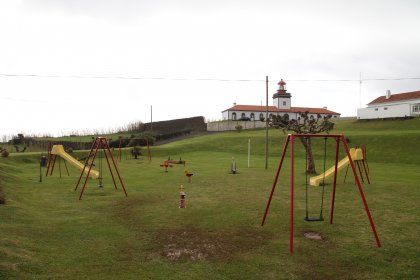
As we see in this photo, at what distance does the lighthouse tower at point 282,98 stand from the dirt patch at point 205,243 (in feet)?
261

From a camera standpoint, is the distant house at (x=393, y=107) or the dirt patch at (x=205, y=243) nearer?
the dirt patch at (x=205, y=243)

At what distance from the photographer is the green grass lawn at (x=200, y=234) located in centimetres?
769

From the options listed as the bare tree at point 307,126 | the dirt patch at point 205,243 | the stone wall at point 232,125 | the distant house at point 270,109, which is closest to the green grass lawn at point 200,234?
the dirt patch at point 205,243

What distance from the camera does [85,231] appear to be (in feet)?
34.3

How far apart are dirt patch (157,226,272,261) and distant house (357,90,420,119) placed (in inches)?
2294

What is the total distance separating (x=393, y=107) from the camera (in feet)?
203

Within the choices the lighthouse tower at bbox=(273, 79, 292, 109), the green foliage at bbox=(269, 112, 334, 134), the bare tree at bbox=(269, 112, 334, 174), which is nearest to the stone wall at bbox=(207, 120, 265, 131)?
the lighthouse tower at bbox=(273, 79, 292, 109)

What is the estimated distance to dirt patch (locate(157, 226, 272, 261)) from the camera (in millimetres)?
8711

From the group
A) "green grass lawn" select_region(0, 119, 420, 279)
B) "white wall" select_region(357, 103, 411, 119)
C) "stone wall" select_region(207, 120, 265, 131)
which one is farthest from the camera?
"stone wall" select_region(207, 120, 265, 131)

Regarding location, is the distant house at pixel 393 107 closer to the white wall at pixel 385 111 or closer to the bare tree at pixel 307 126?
the white wall at pixel 385 111

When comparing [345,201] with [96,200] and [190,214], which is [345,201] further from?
[96,200]

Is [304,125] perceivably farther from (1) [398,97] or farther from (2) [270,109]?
(2) [270,109]

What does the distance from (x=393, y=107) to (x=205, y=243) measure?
202 feet

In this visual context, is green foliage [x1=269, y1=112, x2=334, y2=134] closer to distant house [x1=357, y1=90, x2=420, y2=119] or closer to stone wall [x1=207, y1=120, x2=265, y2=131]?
distant house [x1=357, y1=90, x2=420, y2=119]
